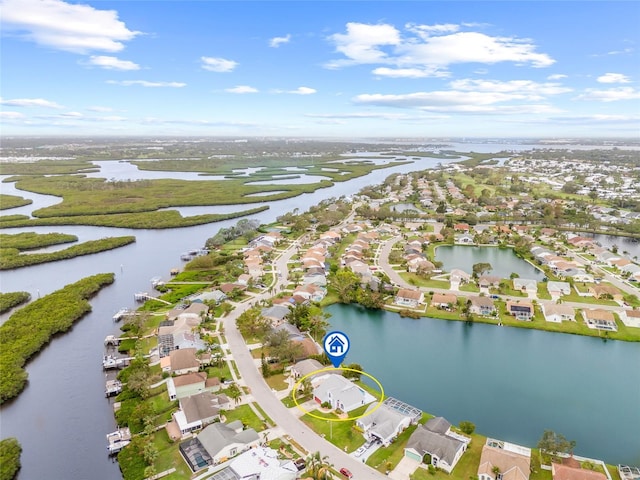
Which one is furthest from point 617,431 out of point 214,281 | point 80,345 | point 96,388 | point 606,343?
point 80,345

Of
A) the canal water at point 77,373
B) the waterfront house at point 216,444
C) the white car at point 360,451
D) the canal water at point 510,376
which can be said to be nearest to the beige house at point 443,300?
the canal water at point 510,376

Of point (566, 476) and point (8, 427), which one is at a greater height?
point (566, 476)

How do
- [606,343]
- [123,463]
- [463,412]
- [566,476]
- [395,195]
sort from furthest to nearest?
[395,195] < [606,343] < [463,412] < [123,463] < [566,476]

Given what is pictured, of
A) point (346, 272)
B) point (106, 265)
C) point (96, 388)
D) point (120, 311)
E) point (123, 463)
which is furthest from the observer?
point (106, 265)

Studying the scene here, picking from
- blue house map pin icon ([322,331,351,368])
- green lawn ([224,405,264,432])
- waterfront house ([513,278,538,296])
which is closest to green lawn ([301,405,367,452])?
green lawn ([224,405,264,432])

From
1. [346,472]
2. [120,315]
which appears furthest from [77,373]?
[346,472]

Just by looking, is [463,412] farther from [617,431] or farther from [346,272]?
[346,272]

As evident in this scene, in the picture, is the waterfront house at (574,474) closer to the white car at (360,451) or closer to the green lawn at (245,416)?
the white car at (360,451)

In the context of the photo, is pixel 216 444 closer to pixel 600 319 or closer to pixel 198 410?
pixel 198 410
